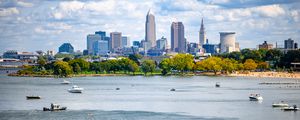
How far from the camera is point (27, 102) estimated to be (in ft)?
312

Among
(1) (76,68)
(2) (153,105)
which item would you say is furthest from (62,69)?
(2) (153,105)

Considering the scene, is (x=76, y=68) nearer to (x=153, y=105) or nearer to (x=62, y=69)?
(x=62, y=69)

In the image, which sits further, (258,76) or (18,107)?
(258,76)

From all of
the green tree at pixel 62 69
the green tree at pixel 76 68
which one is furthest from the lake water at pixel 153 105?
the green tree at pixel 76 68

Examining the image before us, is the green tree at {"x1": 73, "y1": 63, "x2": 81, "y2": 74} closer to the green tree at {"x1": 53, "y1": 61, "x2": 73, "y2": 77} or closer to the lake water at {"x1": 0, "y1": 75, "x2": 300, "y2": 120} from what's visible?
the green tree at {"x1": 53, "y1": 61, "x2": 73, "y2": 77}

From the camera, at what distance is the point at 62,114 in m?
77.1

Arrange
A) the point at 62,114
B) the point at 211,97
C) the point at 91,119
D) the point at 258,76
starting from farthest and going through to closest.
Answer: the point at 258,76 < the point at 211,97 < the point at 62,114 < the point at 91,119

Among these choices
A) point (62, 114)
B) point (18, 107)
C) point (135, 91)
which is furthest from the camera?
point (135, 91)

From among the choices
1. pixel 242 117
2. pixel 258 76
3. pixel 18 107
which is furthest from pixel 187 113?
pixel 258 76

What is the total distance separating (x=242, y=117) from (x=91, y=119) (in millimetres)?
15748

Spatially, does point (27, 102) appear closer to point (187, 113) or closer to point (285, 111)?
point (187, 113)

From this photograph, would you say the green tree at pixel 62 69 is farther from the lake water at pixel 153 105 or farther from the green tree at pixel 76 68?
the lake water at pixel 153 105

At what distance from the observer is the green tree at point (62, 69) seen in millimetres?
186000

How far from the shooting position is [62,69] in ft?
612
